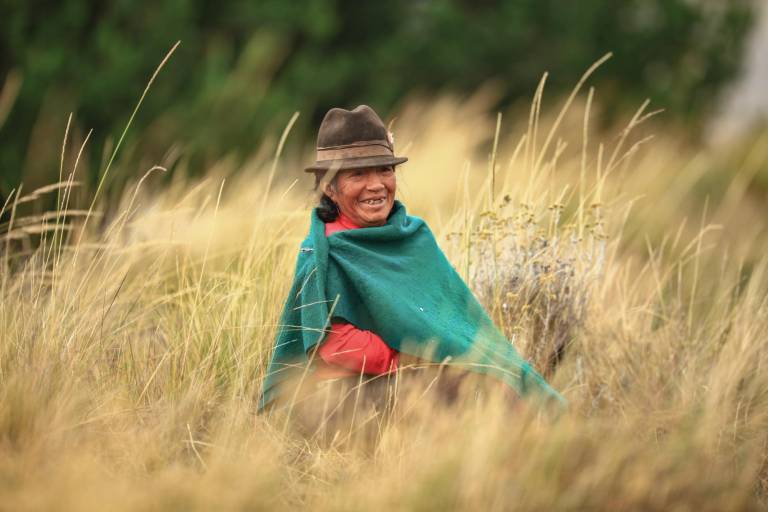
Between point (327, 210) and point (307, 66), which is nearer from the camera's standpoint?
point (327, 210)

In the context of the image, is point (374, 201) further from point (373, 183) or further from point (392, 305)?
point (392, 305)

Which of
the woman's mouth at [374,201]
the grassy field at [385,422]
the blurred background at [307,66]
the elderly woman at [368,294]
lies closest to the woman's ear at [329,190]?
the elderly woman at [368,294]

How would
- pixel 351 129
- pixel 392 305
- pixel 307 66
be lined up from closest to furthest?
pixel 392 305, pixel 351 129, pixel 307 66

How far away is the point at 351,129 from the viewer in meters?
3.17

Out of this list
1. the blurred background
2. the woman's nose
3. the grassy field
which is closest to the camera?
the grassy field

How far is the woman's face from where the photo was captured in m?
3.18

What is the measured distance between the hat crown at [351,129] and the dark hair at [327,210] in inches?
7.5

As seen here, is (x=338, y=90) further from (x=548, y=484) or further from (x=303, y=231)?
(x=548, y=484)

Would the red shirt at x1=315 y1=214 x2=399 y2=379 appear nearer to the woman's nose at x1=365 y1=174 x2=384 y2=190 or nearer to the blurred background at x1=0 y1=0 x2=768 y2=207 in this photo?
the woman's nose at x1=365 y1=174 x2=384 y2=190

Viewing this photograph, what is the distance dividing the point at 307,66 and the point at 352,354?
24.3ft

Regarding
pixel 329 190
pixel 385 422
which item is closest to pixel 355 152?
pixel 329 190

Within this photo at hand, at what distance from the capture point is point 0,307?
133 inches

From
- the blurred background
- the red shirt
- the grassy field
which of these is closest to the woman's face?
the red shirt

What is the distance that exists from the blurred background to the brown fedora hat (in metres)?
3.98
